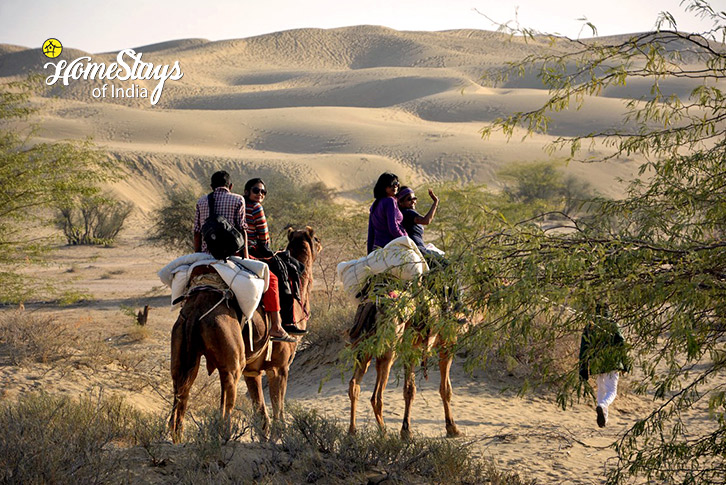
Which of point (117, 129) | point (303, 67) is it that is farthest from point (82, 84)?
point (303, 67)

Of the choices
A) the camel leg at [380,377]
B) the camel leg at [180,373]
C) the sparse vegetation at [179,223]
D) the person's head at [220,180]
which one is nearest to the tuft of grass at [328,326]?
the camel leg at [380,377]

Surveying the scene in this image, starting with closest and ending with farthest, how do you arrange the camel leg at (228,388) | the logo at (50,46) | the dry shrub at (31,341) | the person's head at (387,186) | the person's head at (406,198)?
the camel leg at (228,388) < the person's head at (387,186) < the person's head at (406,198) < the dry shrub at (31,341) < the logo at (50,46)

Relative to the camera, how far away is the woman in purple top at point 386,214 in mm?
8148

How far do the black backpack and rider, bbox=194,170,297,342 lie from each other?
0.33 metres

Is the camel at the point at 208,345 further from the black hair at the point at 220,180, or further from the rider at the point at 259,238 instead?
the black hair at the point at 220,180

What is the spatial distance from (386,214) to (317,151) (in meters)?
71.1

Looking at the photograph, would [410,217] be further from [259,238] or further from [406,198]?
[259,238]

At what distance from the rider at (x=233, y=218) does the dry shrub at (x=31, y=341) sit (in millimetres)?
3991

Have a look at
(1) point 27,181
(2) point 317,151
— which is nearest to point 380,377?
(1) point 27,181

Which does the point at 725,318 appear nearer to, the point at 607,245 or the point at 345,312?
the point at 607,245

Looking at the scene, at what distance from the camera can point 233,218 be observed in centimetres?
758

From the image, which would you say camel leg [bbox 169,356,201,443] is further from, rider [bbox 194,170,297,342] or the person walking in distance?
the person walking in distance

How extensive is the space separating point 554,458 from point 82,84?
126 meters

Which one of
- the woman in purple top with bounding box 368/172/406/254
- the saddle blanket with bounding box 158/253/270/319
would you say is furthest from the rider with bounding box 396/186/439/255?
the saddle blanket with bounding box 158/253/270/319
